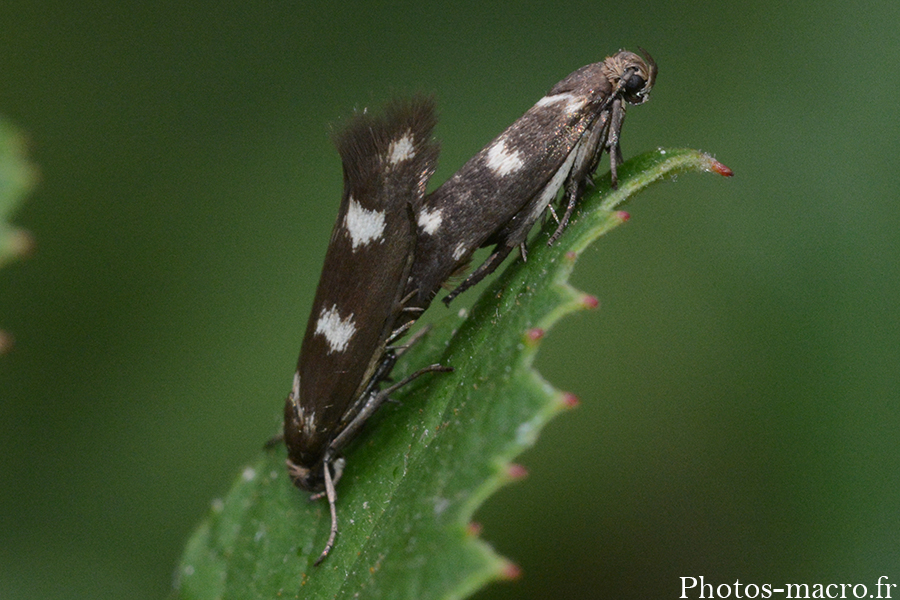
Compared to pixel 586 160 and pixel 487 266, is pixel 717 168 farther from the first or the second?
pixel 487 266

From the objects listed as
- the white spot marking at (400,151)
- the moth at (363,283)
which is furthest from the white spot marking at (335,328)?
the white spot marking at (400,151)

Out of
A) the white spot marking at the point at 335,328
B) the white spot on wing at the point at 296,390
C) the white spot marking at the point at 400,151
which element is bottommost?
the white spot on wing at the point at 296,390

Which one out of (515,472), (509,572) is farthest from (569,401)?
(509,572)

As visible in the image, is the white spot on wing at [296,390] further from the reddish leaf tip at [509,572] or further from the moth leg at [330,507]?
the reddish leaf tip at [509,572]

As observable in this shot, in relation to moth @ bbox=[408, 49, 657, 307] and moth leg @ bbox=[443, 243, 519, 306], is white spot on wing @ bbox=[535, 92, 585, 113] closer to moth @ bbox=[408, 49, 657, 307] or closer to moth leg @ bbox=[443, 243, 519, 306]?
moth @ bbox=[408, 49, 657, 307]

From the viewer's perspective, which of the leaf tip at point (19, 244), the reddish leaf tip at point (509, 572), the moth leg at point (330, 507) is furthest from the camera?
the moth leg at point (330, 507)

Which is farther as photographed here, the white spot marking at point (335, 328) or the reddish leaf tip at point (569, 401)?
the white spot marking at point (335, 328)

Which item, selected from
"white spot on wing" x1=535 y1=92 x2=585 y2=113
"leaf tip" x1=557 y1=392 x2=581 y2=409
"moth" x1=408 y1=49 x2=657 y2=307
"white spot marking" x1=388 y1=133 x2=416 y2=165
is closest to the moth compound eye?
"moth" x1=408 y1=49 x2=657 y2=307
